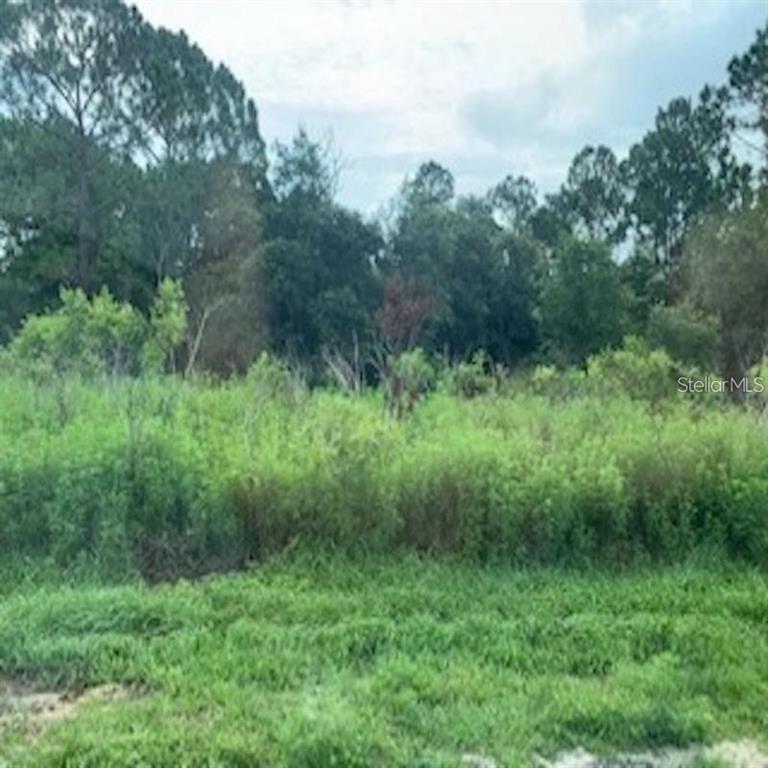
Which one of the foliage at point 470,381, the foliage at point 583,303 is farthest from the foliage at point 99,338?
the foliage at point 583,303

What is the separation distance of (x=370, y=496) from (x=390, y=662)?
1776mm

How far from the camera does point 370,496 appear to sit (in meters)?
5.23

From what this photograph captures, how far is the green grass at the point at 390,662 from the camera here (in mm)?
2896

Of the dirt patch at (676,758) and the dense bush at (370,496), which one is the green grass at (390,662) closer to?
the dirt patch at (676,758)

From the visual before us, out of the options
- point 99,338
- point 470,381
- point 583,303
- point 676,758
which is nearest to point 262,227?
point 583,303

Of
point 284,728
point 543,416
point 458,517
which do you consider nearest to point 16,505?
point 458,517

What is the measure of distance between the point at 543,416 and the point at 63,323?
704 centimetres

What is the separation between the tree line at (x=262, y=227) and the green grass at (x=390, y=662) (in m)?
12.9

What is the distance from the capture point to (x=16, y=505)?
5133 mm

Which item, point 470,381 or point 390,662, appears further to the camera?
point 470,381

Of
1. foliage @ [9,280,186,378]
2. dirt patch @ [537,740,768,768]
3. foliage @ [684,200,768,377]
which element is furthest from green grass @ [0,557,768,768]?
foliage @ [684,200,768,377]

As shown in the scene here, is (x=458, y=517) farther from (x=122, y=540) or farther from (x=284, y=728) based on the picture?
(x=284, y=728)
